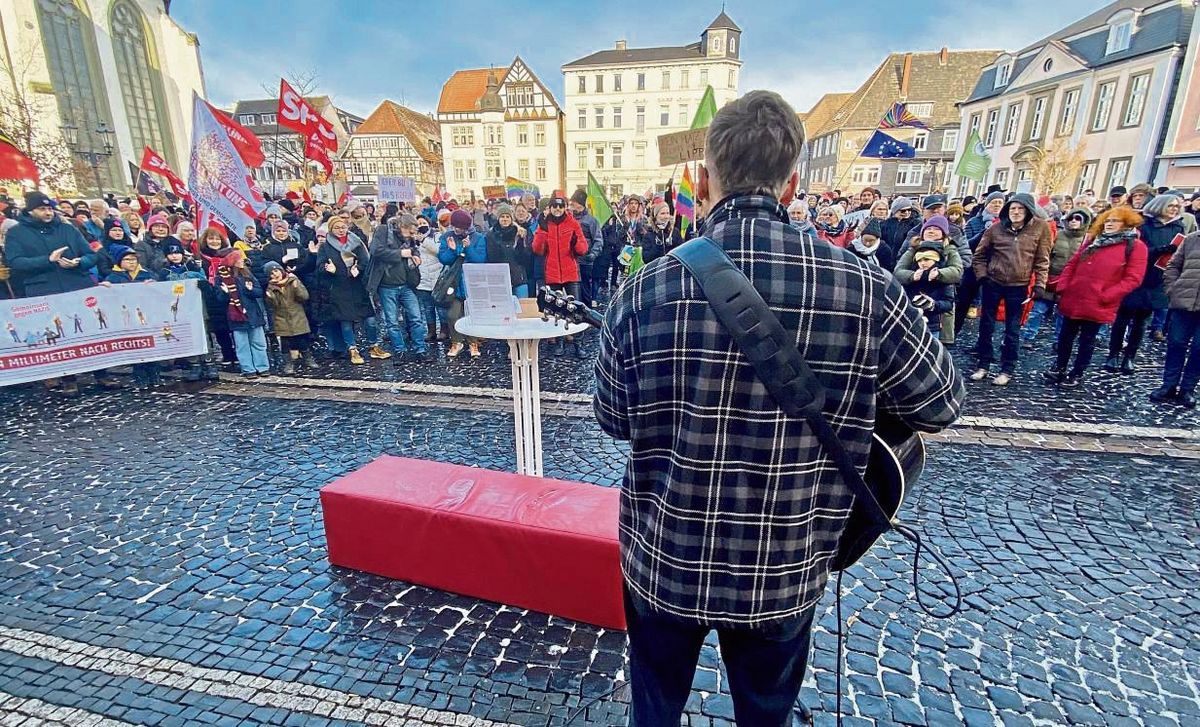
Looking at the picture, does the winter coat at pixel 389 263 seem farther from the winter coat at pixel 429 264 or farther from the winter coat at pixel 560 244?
the winter coat at pixel 560 244

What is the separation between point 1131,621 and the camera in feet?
9.89

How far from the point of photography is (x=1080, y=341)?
Result: 6758 mm

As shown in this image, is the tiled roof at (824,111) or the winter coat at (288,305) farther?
the tiled roof at (824,111)

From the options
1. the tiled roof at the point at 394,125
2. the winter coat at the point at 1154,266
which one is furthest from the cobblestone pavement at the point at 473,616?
the tiled roof at the point at 394,125

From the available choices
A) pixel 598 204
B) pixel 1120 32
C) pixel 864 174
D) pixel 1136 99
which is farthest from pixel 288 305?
pixel 864 174

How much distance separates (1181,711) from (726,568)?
105 inches

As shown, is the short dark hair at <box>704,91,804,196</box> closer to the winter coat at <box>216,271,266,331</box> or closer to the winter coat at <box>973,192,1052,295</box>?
the winter coat at <box>973,192,1052,295</box>

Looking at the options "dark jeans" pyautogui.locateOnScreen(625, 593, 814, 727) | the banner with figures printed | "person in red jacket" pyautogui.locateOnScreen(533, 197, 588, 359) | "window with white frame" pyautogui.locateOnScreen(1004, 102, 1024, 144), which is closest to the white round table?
"dark jeans" pyautogui.locateOnScreen(625, 593, 814, 727)

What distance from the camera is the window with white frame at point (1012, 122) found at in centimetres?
3303

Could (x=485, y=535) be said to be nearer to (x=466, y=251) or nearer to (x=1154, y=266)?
(x=466, y=251)

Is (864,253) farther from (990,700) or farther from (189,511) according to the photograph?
(189,511)

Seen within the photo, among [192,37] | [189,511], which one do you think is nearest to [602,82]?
[192,37]

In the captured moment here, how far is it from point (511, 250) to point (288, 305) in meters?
3.23

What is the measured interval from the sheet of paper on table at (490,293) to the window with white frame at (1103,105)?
35.7 meters
